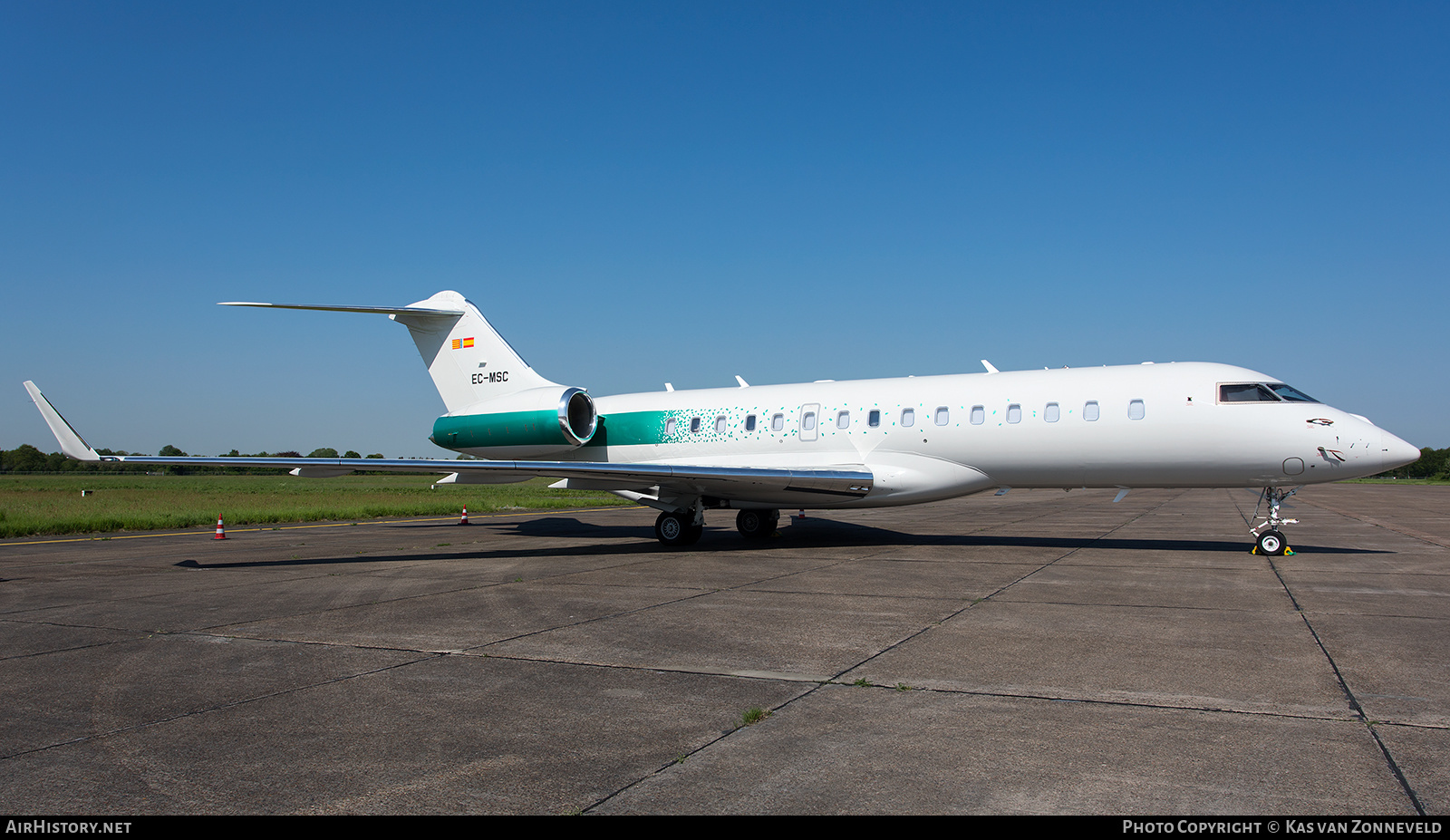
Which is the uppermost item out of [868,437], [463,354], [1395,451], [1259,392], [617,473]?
[463,354]

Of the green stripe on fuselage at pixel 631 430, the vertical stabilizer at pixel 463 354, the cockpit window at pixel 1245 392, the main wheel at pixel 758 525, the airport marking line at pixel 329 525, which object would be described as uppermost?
the vertical stabilizer at pixel 463 354

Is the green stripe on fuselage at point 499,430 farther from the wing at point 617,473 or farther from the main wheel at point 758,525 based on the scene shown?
the main wheel at point 758,525

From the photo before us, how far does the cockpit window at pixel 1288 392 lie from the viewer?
13188 millimetres

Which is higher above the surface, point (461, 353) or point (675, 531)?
point (461, 353)

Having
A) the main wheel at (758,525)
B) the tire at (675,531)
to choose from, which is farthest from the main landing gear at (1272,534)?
the tire at (675,531)

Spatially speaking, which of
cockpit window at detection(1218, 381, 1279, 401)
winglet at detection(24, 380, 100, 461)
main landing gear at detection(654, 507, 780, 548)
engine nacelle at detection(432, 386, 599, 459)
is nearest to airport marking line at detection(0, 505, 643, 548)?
engine nacelle at detection(432, 386, 599, 459)

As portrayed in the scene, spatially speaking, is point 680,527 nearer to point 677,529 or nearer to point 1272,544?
point 677,529

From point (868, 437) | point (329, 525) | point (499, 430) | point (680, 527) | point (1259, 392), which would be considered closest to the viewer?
point (1259, 392)

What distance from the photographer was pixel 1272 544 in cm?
1356

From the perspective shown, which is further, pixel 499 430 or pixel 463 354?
pixel 463 354

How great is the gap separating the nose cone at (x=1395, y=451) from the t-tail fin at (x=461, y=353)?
15132mm

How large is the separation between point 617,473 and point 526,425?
444 centimetres

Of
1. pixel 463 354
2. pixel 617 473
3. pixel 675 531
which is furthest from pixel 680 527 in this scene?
pixel 463 354
